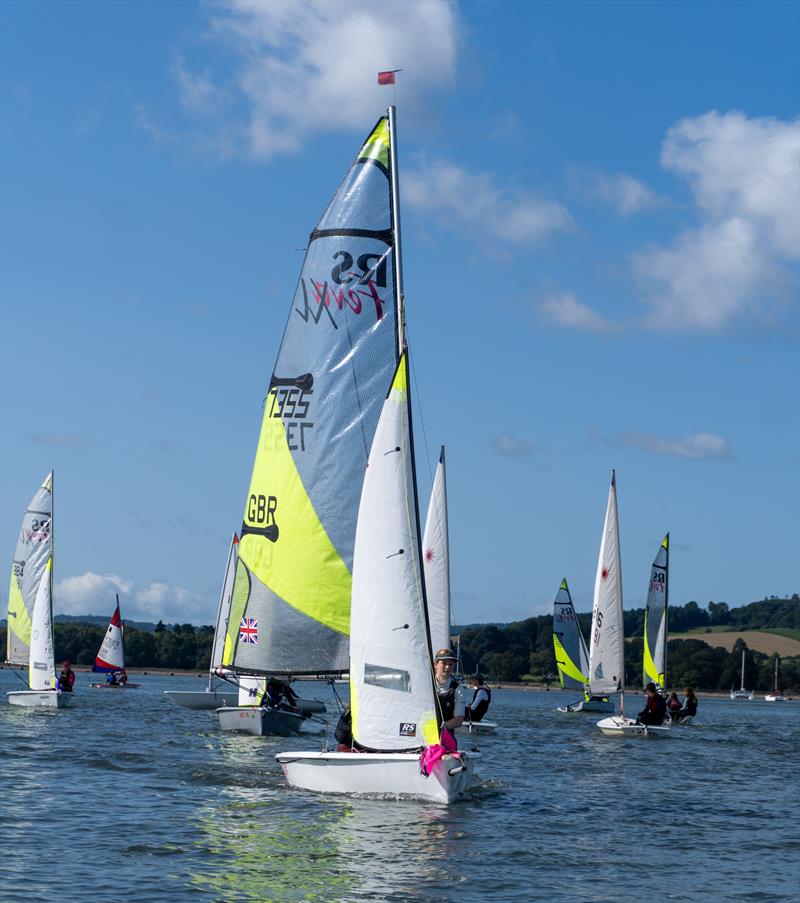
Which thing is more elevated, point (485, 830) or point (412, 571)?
point (412, 571)

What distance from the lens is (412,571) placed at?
1809 centimetres

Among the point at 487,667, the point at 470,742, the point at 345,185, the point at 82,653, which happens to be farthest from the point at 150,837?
the point at 487,667

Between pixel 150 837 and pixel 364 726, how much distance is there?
3504 millimetres

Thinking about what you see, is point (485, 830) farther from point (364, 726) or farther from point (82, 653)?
point (82, 653)

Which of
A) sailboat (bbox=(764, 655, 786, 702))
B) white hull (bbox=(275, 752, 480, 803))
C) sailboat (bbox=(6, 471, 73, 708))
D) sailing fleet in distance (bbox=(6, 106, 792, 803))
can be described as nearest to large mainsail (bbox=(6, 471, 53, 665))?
sailboat (bbox=(6, 471, 73, 708))

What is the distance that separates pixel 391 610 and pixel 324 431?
5.22 metres

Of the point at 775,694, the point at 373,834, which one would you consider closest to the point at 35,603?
the point at 373,834

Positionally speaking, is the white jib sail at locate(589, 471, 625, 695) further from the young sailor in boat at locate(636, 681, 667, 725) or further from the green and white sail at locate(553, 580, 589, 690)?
the green and white sail at locate(553, 580, 589, 690)

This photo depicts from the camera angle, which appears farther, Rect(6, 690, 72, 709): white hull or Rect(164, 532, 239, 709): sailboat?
Rect(164, 532, 239, 709): sailboat

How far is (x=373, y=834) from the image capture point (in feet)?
52.0

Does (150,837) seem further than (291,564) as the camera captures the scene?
No

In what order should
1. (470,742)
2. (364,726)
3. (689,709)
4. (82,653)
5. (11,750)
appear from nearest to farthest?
(364,726) < (11,750) < (470,742) < (689,709) < (82,653)

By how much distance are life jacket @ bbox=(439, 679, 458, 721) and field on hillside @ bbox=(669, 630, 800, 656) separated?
148093mm

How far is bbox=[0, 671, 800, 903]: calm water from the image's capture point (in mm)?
13383
